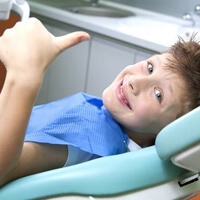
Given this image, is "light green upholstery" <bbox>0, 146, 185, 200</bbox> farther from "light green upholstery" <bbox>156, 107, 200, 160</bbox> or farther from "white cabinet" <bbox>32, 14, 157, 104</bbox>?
"white cabinet" <bbox>32, 14, 157, 104</bbox>

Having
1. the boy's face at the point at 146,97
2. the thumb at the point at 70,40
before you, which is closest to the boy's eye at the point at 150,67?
the boy's face at the point at 146,97

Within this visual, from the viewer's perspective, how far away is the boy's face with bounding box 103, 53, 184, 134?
1131 millimetres

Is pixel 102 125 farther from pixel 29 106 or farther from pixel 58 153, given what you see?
pixel 29 106

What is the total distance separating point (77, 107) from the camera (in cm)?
118

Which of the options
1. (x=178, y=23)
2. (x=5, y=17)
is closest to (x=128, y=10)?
(x=178, y=23)

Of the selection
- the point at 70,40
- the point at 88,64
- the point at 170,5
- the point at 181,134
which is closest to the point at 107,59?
the point at 88,64

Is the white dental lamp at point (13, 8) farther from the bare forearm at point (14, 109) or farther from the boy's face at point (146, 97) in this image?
the bare forearm at point (14, 109)

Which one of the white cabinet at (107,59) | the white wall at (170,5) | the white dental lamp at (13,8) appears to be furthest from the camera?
the white wall at (170,5)

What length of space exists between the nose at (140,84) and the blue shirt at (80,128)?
10 cm

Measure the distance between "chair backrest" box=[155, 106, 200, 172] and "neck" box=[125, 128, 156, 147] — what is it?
0.36m

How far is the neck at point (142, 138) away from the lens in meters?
1.23

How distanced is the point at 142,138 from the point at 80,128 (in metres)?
0.21

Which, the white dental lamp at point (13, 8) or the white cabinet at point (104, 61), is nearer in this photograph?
the white dental lamp at point (13, 8)

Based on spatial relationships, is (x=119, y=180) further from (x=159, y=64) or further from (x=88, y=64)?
(x=88, y=64)
